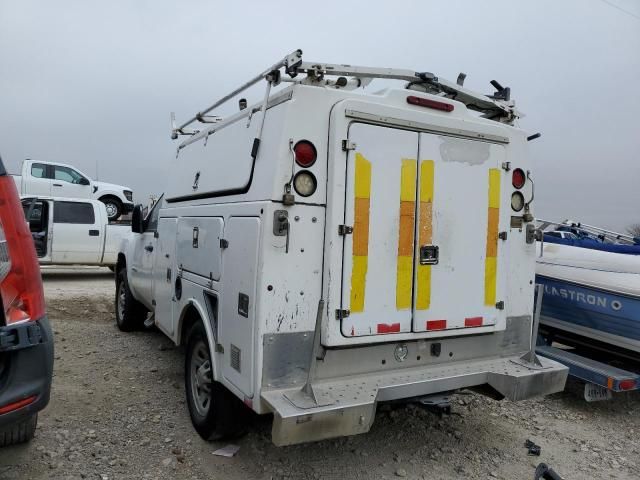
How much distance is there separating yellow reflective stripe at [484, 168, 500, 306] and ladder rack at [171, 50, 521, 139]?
0.62m

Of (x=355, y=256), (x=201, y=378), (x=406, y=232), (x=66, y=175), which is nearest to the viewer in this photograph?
(x=355, y=256)

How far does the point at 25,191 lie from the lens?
14.7 metres

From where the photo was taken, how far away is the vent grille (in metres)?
3.07

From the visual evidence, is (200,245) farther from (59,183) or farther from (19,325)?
(59,183)

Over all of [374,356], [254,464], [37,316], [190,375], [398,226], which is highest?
[398,226]

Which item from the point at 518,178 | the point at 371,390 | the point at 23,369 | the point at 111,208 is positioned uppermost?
the point at 518,178

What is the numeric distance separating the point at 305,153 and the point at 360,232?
60 cm

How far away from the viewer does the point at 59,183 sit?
50.4 feet

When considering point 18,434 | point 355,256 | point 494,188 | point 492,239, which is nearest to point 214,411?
point 18,434

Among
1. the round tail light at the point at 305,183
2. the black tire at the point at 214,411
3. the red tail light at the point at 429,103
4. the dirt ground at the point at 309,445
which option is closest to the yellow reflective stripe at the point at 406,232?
the red tail light at the point at 429,103

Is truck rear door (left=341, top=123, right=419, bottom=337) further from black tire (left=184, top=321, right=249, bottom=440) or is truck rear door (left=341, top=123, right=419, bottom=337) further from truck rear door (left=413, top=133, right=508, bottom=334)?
black tire (left=184, top=321, right=249, bottom=440)

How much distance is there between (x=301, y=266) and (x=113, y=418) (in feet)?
7.40

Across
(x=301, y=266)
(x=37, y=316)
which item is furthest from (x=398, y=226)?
(x=37, y=316)

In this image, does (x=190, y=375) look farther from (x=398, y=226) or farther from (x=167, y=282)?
(x=398, y=226)
